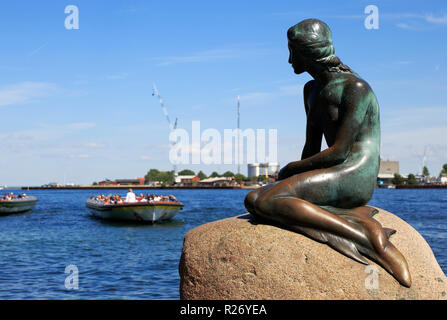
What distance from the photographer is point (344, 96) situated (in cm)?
652

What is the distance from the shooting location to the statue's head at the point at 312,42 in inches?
261

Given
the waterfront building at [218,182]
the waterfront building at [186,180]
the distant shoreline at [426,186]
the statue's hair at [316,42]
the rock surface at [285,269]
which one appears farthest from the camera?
the waterfront building at [186,180]

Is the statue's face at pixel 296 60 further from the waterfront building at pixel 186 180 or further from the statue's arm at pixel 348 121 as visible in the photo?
the waterfront building at pixel 186 180

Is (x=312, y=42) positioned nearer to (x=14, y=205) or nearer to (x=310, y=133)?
(x=310, y=133)

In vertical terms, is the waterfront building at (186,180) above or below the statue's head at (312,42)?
below

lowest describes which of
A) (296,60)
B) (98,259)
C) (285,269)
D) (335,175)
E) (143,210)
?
(98,259)

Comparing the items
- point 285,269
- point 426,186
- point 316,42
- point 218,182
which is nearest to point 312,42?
point 316,42

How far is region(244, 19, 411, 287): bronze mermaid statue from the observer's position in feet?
19.8

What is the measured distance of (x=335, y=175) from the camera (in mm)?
6438

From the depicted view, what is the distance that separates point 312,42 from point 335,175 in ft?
5.29

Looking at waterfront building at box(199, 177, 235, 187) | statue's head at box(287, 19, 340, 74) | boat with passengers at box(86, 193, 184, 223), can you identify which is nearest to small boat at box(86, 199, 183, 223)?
boat with passengers at box(86, 193, 184, 223)

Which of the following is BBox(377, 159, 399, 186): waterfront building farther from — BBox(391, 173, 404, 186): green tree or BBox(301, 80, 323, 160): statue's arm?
BBox(301, 80, 323, 160): statue's arm

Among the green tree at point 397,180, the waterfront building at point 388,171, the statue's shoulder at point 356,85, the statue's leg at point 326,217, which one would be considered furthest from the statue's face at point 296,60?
the waterfront building at point 388,171

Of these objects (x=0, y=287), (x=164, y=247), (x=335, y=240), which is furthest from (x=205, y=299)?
(x=164, y=247)
